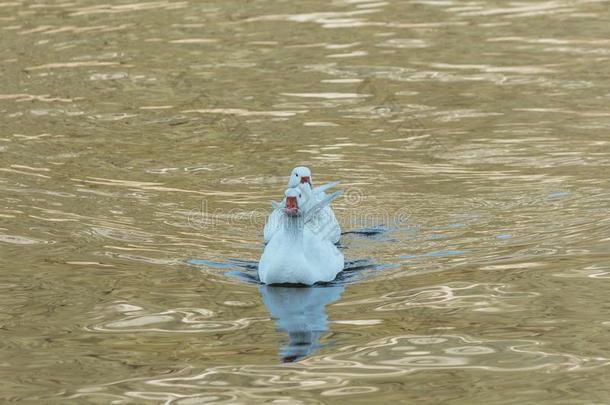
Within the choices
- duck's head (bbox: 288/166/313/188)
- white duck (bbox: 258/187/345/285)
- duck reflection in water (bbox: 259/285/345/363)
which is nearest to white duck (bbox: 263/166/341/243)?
duck's head (bbox: 288/166/313/188)

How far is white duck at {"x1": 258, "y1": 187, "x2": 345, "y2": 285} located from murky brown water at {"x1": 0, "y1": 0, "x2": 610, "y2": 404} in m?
0.22

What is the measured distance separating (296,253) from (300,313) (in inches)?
39.6

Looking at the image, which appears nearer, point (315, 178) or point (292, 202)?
point (292, 202)

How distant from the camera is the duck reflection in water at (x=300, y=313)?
35.0 feet

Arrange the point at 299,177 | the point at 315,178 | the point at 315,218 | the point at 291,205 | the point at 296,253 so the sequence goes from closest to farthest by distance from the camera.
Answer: the point at 291,205
the point at 296,253
the point at 315,218
the point at 299,177
the point at 315,178

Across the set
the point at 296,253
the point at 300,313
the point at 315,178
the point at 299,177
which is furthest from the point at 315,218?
the point at 315,178

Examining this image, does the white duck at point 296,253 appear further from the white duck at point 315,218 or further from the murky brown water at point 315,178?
the white duck at point 315,218

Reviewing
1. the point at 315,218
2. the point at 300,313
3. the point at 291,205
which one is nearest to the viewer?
the point at 300,313

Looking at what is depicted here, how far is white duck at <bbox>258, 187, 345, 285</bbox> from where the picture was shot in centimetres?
1258

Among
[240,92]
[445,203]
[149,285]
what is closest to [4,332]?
[149,285]

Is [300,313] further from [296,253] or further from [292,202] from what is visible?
[292,202]

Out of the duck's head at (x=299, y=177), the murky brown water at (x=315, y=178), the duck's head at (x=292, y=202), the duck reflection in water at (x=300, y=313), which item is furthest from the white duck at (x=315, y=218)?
the duck reflection in water at (x=300, y=313)

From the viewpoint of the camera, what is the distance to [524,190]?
1598cm

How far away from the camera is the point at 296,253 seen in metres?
12.6
